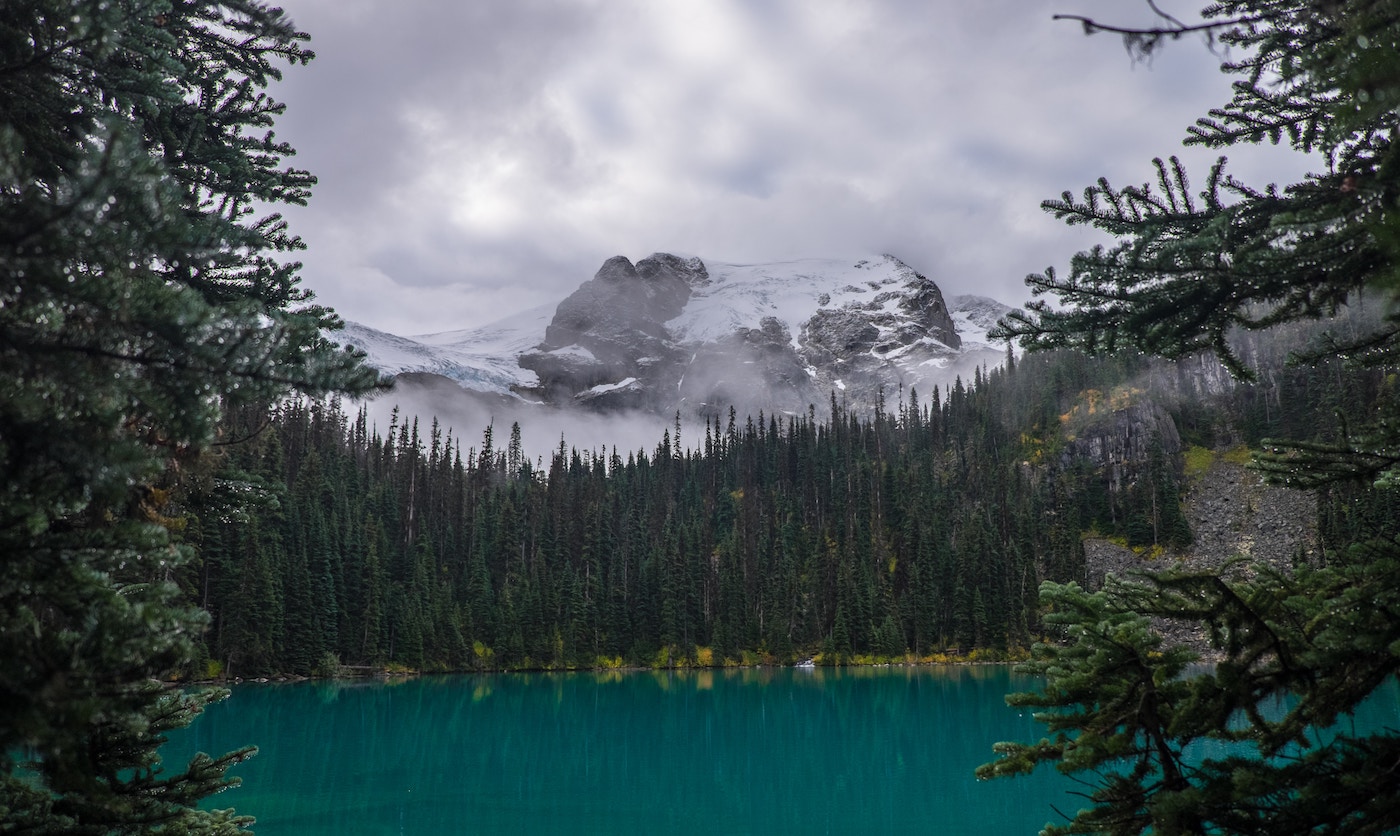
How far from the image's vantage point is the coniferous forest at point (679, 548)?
86938mm

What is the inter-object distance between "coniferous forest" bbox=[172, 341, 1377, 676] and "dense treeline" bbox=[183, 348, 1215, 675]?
31cm

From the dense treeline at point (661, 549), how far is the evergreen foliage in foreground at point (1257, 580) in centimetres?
7854

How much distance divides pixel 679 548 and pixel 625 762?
77107mm

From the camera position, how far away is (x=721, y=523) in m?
139

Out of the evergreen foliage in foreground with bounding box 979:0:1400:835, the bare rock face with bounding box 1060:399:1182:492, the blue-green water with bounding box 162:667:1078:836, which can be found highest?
the bare rock face with bounding box 1060:399:1182:492

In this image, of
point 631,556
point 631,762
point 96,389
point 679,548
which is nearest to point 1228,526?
point 679,548

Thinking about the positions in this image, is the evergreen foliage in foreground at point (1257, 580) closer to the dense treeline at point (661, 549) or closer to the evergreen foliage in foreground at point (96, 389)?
the evergreen foliage in foreground at point (96, 389)

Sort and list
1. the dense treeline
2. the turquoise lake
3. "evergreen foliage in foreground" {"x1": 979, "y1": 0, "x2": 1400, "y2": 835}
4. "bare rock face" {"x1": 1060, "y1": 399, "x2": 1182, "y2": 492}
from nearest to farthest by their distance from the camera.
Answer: "evergreen foliage in foreground" {"x1": 979, "y1": 0, "x2": 1400, "y2": 835}, the turquoise lake, the dense treeline, "bare rock face" {"x1": 1060, "y1": 399, "x2": 1182, "y2": 492}

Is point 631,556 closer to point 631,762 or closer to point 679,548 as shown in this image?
point 679,548

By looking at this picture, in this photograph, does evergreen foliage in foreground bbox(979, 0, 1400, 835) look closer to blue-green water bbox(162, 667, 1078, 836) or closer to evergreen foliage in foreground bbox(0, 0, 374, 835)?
evergreen foliage in foreground bbox(0, 0, 374, 835)

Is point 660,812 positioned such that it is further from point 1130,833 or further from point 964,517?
point 964,517

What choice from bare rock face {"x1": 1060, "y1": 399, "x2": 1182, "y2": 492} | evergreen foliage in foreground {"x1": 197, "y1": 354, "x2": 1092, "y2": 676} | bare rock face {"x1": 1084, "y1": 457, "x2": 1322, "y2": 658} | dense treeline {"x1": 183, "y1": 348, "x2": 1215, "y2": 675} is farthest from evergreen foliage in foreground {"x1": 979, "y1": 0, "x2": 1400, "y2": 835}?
bare rock face {"x1": 1060, "y1": 399, "x2": 1182, "y2": 492}

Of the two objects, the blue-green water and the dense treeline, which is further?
the dense treeline

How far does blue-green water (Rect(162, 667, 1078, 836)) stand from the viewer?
2634 cm
